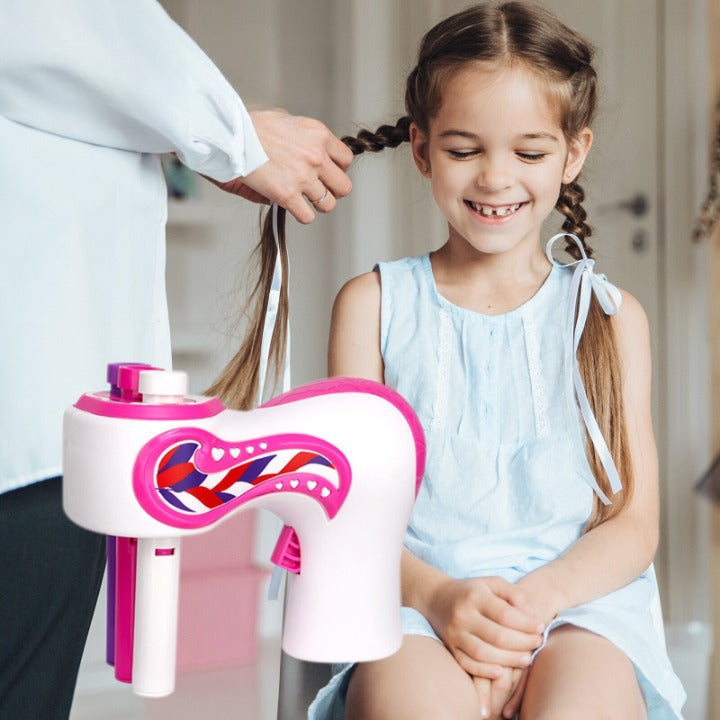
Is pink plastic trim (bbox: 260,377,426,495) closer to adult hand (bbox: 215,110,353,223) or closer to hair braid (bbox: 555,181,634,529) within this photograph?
adult hand (bbox: 215,110,353,223)

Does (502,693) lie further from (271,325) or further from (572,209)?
(572,209)

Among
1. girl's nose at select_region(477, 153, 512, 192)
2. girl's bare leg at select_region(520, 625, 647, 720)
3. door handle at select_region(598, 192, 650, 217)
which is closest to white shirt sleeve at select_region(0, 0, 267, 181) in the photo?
girl's nose at select_region(477, 153, 512, 192)

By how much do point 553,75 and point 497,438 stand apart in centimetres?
35

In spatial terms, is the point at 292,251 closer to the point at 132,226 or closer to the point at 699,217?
the point at 699,217

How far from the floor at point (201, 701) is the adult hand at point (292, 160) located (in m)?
1.85

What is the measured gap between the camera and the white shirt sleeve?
57cm

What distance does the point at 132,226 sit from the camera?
0.71m

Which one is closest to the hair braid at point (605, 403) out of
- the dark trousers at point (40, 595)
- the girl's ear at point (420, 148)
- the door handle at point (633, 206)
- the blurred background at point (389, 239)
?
the girl's ear at point (420, 148)

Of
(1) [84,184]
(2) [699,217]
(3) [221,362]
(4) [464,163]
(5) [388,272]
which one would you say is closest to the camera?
(1) [84,184]

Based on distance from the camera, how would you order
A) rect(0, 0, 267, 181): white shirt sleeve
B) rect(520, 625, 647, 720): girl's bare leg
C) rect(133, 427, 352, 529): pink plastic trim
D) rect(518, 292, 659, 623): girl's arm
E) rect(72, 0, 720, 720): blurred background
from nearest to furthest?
rect(133, 427, 352, 529): pink plastic trim → rect(0, 0, 267, 181): white shirt sleeve → rect(520, 625, 647, 720): girl's bare leg → rect(518, 292, 659, 623): girl's arm → rect(72, 0, 720, 720): blurred background

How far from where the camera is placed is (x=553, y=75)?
969 millimetres

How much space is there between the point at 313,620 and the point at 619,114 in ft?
6.65

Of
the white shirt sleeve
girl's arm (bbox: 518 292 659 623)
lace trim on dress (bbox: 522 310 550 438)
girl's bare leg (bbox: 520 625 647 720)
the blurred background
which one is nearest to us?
the white shirt sleeve

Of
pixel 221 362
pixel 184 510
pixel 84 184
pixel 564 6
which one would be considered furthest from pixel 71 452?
pixel 221 362
